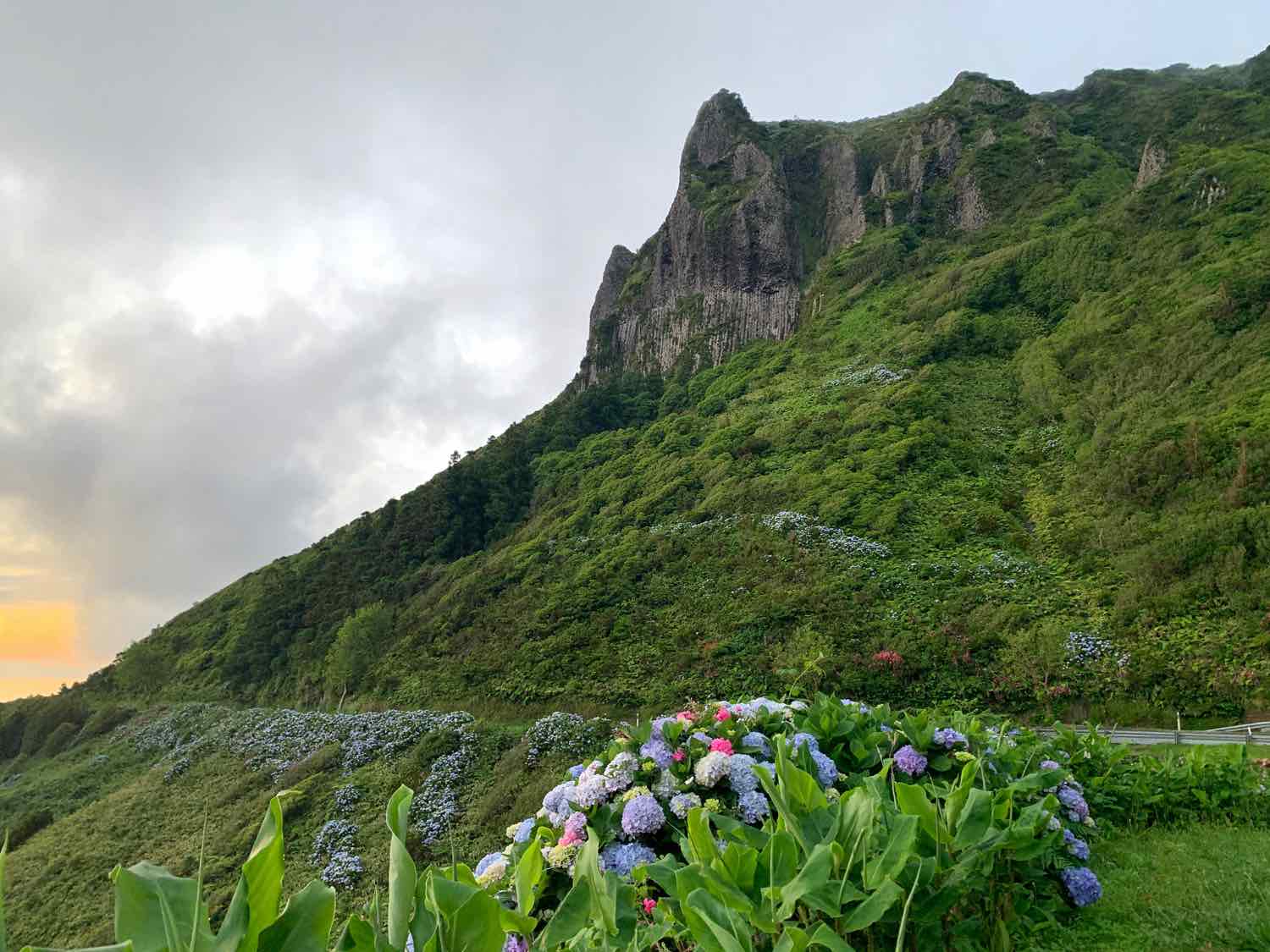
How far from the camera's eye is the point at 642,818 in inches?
110

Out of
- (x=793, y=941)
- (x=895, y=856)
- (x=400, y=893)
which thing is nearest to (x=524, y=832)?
(x=895, y=856)

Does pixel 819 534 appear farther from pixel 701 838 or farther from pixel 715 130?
pixel 715 130

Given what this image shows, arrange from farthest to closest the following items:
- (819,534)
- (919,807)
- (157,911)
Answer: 1. (819,534)
2. (919,807)
3. (157,911)

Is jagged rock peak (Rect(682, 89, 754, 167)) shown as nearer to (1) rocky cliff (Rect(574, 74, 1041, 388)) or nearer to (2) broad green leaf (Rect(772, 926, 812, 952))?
(1) rocky cliff (Rect(574, 74, 1041, 388))

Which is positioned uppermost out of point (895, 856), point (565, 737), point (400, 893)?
point (400, 893)

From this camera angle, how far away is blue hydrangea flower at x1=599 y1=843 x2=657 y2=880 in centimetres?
267

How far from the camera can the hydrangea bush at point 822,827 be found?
4.88 feet

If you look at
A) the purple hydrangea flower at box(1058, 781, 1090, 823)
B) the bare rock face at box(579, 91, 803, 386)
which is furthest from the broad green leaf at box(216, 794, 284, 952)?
the bare rock face at box(579, 91, 803, 386)

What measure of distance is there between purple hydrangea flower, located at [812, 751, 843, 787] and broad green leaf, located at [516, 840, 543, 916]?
1882mm

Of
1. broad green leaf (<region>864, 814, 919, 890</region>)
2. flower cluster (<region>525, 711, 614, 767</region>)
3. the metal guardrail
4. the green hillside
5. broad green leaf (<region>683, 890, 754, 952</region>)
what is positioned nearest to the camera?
broad green leaf (<region>683, 890, 754, 952</region>)

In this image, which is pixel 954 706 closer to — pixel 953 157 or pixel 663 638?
pixel 663 638

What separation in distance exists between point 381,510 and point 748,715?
40040 millimetres

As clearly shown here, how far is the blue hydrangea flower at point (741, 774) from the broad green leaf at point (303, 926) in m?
2.33

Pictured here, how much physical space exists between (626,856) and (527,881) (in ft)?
5.01
